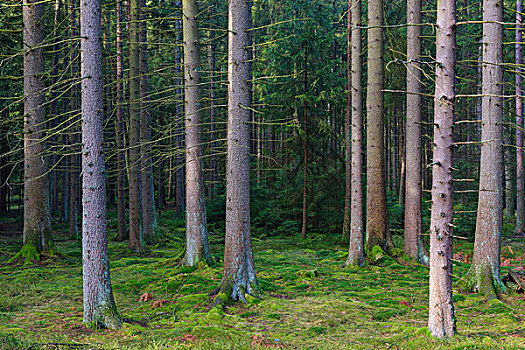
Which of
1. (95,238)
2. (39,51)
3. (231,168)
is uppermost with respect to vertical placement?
(39,51)

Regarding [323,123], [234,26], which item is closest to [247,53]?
[234,26]

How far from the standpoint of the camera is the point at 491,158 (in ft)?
30.4

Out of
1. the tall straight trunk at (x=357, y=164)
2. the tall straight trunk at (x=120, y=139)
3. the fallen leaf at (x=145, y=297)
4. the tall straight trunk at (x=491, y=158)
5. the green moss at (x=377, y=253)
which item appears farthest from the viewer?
the tall straight trunk at (x=120, y=139)

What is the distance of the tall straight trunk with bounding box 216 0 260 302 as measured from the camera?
30.4ft

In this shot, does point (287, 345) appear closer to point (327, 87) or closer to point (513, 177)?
point (327, 87)

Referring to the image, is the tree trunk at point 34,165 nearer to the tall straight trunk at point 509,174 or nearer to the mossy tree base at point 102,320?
the mossy tree base at point 102,320

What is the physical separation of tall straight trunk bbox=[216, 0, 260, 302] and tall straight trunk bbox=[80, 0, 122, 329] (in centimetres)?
278

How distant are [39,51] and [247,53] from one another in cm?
804

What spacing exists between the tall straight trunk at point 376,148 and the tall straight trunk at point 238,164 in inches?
223

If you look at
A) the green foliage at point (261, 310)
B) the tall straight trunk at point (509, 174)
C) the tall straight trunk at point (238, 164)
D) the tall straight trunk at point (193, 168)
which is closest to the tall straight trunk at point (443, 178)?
the green foliage at point (261, 310)

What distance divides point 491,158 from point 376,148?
4.67 m

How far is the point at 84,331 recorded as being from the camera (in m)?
6.94

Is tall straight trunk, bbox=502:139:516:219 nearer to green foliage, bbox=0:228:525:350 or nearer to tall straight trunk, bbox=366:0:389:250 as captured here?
tall straight trunk, bbox=366:0:389:250

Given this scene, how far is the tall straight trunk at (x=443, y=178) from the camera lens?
19.6ft
